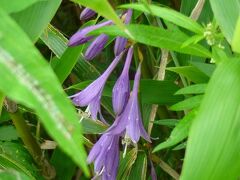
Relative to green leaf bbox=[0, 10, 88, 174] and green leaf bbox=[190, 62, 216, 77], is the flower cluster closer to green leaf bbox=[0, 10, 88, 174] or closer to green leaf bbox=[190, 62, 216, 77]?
green leaf bbox=[190, 62, 216, 77]

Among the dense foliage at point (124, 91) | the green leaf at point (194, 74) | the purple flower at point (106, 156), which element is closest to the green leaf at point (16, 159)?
the dense foliage at point (124, 91)

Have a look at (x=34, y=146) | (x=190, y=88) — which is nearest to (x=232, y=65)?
(x=190, y=88)

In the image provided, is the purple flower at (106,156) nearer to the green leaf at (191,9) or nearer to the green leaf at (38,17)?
the green leaf at (38,17)

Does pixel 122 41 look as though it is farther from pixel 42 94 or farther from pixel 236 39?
pixel 42 94

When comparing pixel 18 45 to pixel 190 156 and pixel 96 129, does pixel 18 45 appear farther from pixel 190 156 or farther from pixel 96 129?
pixel 96 129

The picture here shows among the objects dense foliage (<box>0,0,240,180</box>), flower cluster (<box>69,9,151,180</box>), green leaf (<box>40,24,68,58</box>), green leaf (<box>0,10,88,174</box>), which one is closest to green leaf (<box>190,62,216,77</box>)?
dense foliage (<box>0,0,240,180</box>)
